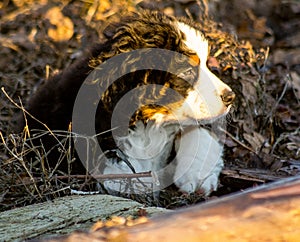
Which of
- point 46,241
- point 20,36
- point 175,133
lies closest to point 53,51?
point 20,36

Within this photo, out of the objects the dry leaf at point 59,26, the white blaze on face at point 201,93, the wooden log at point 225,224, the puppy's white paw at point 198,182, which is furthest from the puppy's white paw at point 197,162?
the dry leaf at point 59,26

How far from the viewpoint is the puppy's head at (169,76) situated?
4512mm

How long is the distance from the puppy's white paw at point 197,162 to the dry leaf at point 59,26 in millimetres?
3100

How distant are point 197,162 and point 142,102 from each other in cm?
80

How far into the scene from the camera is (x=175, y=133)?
4.96 meters

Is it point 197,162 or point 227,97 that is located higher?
point 227,97

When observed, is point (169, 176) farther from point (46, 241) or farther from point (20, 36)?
point (20, 36)

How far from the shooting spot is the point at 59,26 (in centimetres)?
780

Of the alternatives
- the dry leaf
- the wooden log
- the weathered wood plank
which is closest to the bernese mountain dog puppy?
the weathered wood plank

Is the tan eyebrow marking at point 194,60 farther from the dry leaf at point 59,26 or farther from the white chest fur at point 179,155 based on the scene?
the dry leaf at point 59,26

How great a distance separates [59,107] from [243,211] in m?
2.61

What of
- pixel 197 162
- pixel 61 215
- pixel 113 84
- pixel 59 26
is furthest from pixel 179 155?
pixel 59 26

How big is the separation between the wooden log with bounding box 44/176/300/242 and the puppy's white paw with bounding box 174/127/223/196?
110 inches

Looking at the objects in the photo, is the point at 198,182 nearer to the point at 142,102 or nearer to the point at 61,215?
the point at 142,102
